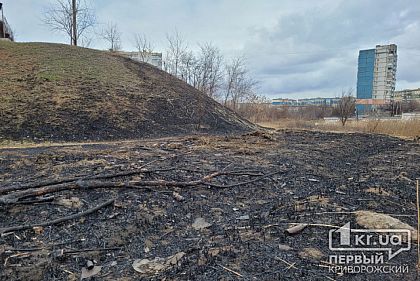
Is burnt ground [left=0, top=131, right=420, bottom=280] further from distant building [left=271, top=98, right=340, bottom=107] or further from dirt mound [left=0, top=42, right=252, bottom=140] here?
distant building [left=271, top=98, right=340, bottom=107]

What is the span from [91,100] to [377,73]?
151 ft

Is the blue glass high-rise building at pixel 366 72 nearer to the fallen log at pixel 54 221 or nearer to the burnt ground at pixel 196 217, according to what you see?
the burnt ground at pixel 196 217

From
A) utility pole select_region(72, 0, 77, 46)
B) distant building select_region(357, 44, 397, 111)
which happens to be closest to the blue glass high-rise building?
distant building select_region(357, 44, 397, 111)

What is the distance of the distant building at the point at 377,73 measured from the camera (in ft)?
143

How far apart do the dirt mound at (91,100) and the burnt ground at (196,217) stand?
4.23 meters

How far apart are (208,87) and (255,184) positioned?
2213 cm

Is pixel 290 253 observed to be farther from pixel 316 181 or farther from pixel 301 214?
pixel 316 181

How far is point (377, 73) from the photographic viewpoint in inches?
1764

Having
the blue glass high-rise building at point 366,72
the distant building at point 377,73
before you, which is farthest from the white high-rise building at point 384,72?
the blue glass high-rise building at point 366,72

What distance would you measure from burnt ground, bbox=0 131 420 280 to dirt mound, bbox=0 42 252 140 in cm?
423

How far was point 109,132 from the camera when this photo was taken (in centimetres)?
890

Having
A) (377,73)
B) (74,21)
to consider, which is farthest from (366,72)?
(74,21)

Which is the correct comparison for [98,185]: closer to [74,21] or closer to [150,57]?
[74,21]

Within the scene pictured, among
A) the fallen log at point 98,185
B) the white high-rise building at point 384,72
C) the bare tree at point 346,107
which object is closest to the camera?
the fallen log at point 98,185
